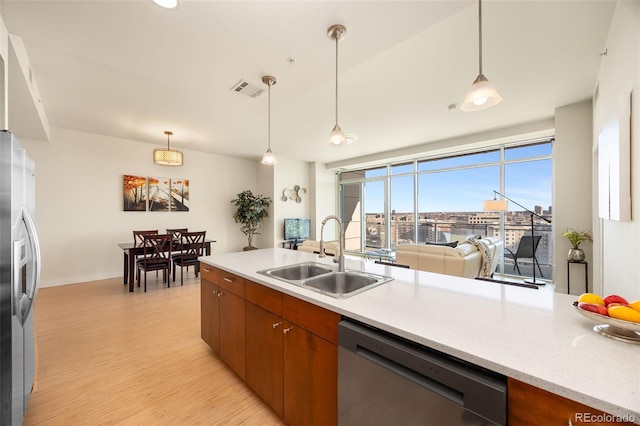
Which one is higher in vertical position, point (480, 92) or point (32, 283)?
point (480, 92)

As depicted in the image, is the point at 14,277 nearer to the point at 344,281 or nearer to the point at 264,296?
the point at 264,296

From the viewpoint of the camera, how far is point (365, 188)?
777cm

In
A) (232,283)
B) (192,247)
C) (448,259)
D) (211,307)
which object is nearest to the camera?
(232,283)

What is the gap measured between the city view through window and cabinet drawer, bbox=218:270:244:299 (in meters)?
4.35

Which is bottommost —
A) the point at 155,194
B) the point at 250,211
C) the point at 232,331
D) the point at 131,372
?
the point at 131,372

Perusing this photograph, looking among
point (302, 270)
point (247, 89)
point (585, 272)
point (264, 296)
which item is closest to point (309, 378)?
point (264, 296)

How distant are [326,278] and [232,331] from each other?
861mm

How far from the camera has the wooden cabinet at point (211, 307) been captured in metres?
2.19

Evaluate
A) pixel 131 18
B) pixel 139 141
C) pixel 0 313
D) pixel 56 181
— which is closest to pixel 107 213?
pixel 56 181

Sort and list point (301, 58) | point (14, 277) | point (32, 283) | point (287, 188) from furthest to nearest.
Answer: point (287, 188)
point (301, 58)
point (32, 283)
point (14, 277)

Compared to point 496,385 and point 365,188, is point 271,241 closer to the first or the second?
point 365,188

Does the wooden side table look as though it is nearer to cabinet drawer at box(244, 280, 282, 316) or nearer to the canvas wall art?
cabinet drawer at box(244, 280, 282, 316)

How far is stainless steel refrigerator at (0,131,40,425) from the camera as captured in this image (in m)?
1.25

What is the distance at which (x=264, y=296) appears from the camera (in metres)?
1.66
